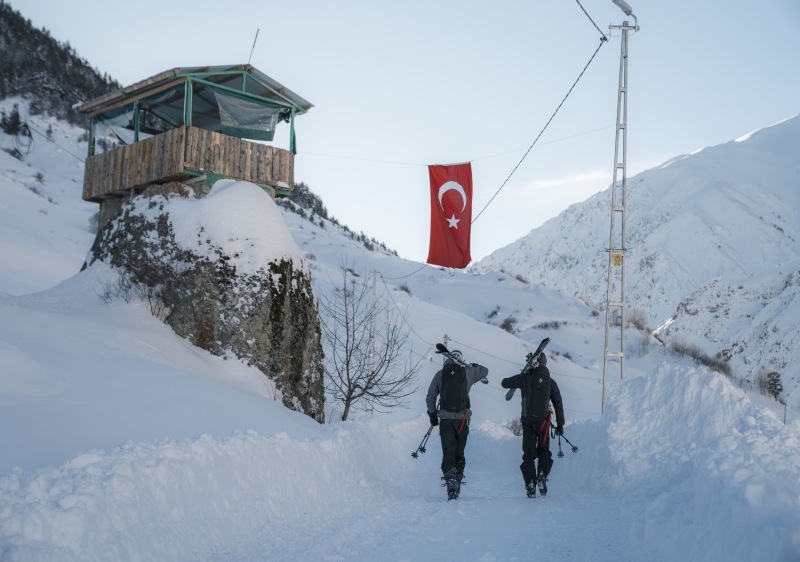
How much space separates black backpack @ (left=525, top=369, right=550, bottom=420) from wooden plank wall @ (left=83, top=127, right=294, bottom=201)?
9.97m

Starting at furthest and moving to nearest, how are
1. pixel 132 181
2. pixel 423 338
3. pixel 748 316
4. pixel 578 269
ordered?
pixel 578 269 < pixel 748 316 < pixel 423 338 < pixel 132 181

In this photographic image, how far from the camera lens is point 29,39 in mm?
62781

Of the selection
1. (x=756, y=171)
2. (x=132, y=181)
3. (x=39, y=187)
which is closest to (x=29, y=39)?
(x=39, y=187)

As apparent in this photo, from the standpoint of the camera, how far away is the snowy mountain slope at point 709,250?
68.6 metres

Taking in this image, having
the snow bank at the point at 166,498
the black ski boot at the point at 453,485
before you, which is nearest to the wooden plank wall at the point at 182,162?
the snow bank at the point at 166,498

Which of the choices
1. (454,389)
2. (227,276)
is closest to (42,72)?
(227,276)

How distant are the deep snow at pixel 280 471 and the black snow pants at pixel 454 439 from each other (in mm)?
566

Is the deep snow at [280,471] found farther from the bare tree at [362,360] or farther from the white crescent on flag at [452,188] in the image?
the white crescent on flag at [452,188]

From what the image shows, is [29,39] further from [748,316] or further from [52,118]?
[748,316]

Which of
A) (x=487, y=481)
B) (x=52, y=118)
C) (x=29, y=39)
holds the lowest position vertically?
(x=487, y=481)

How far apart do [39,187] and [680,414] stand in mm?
43322

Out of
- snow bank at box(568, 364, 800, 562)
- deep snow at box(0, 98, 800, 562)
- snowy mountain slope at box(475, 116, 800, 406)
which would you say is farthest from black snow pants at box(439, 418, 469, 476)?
snowy mountain slope at box(475, 116, 800, 406)

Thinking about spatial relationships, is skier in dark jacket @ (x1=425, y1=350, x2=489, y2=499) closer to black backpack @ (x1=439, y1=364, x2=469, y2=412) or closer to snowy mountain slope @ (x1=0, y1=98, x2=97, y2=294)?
black backpack @ (x1=439, y1=364, x2=469, y2=412)

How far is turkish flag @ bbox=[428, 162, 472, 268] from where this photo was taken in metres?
17.5
